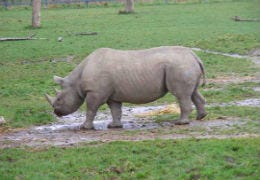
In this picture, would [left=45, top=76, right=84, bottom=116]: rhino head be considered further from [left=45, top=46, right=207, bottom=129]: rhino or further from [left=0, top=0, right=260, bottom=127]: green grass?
[left=0, top=0, right=260, bottom=127]: green grass

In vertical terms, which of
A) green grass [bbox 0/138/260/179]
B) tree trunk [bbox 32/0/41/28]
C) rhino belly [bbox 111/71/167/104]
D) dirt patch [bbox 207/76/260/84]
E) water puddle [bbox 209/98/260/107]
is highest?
rhino belly [bbox 111/71/167/104]

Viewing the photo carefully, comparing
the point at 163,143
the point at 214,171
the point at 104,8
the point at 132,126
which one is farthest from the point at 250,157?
the point at 104,8

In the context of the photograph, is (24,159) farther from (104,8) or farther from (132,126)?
(104,8)

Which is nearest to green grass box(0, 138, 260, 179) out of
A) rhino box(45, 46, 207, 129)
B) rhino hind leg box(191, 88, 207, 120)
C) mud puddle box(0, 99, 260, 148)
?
mud puddle box(0, 99, 260, 148)

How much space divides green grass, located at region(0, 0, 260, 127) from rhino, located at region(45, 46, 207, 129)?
1537 millimetres

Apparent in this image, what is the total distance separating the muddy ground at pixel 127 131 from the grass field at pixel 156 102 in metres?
0.38

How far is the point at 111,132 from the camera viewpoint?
12617mm

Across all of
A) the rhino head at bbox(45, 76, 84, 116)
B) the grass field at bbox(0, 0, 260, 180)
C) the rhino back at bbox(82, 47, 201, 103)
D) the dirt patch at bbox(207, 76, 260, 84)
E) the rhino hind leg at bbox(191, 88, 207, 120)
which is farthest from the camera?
the dirt patch at bbox(207, 76, 260, 84)

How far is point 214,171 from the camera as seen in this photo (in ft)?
30.7

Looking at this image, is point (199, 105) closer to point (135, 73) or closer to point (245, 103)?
point (135, 73)

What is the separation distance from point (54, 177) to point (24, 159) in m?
1.09

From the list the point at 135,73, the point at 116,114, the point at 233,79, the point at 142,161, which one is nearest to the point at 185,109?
the point at 135,73

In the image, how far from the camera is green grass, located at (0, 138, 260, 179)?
31.1 ft

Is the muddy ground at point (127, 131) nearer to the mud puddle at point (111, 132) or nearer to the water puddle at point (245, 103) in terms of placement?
the mud puddle at point (111, 132)
